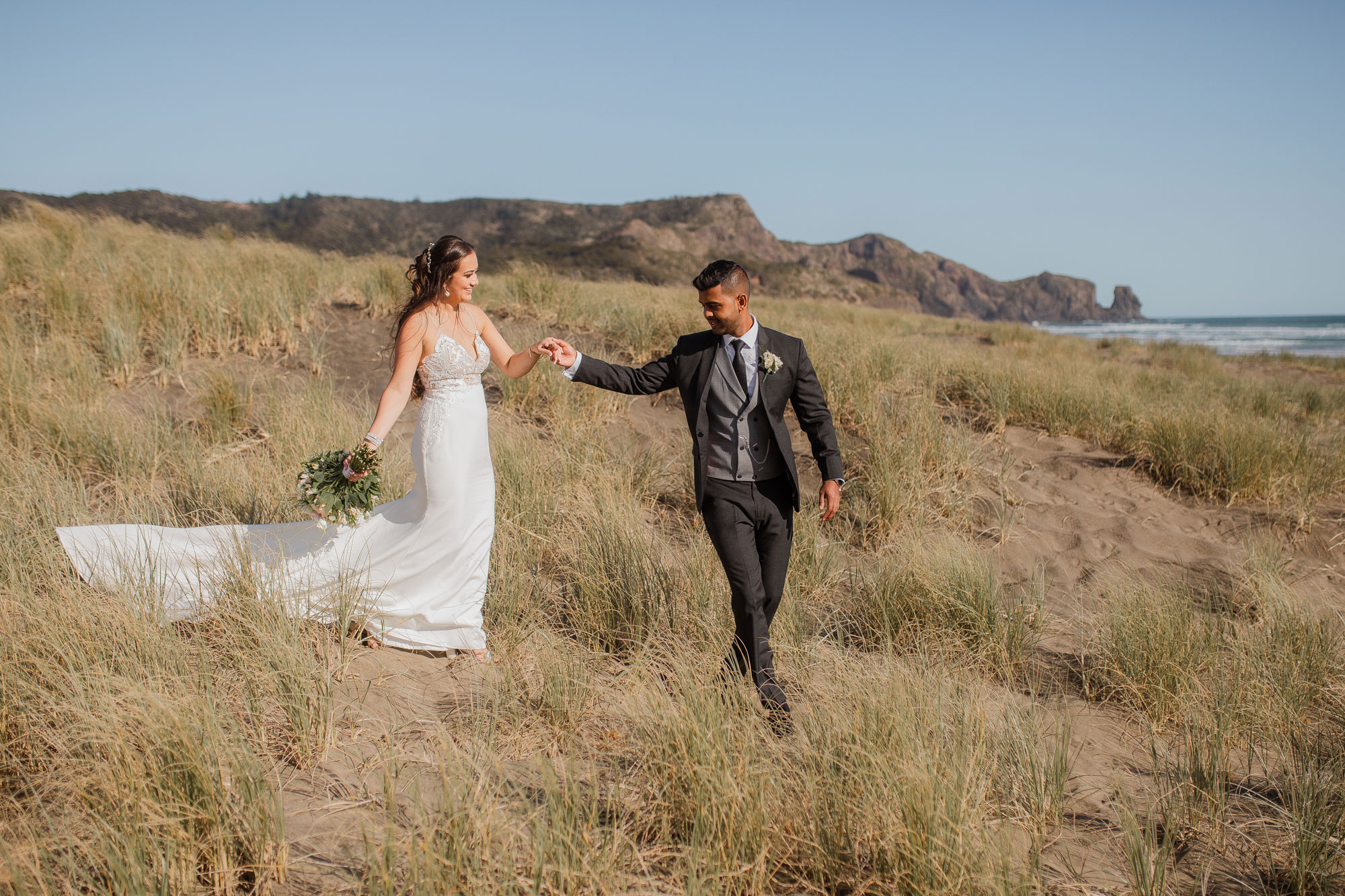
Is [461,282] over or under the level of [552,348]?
over

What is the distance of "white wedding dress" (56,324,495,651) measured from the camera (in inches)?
158

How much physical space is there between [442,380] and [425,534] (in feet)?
2.88

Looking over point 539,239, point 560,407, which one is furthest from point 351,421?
point 539,239

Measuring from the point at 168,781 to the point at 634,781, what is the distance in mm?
1595

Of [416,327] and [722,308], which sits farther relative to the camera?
[416,327]

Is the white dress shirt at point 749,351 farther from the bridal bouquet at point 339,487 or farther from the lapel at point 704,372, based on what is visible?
the bridal bouquet at point 339,487

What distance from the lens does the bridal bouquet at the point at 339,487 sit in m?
3.94

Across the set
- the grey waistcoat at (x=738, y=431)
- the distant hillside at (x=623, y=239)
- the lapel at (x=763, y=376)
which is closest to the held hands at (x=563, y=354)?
the grey waistcoat at (x=738, y=431)

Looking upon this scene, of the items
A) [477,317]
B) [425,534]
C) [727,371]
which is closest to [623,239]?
[477,317]

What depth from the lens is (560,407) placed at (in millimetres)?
7445

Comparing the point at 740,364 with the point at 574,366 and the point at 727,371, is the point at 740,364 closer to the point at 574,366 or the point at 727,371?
the point at 727,371

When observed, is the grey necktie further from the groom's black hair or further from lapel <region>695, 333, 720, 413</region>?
the groom's black hair

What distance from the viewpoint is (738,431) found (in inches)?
135

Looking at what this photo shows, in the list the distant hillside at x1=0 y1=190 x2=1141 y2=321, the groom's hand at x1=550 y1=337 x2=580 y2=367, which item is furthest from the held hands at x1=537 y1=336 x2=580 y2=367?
the distant hillside at x1=0 y1=190 x2=1141 y2=321
